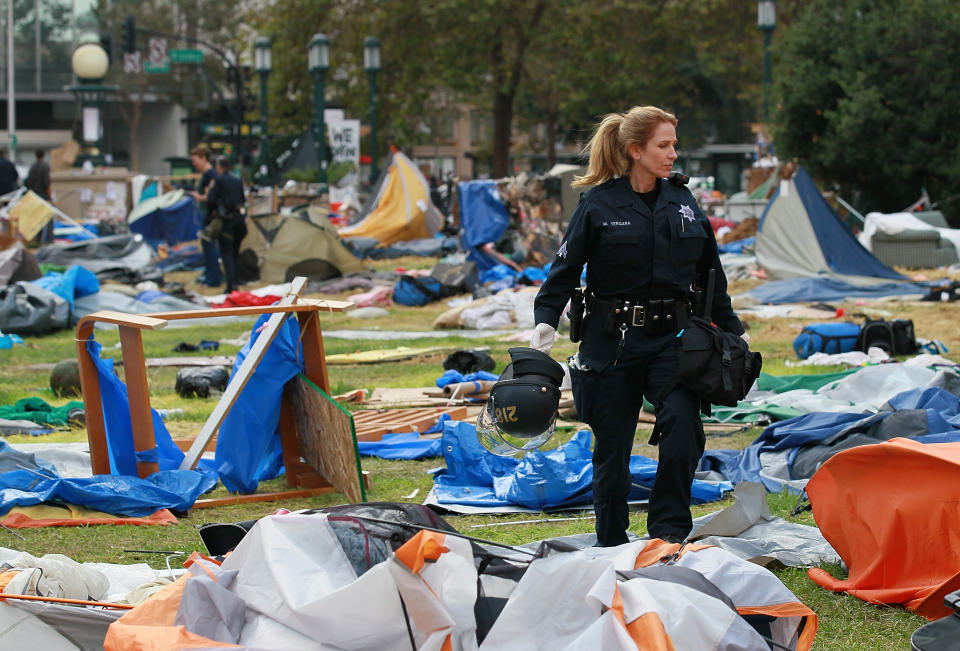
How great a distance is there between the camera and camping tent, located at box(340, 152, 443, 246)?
87.5 ft

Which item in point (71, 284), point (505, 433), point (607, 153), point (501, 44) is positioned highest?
point (501, 44)

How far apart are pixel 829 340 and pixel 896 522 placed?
22.3 ft

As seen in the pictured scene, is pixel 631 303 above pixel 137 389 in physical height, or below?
above

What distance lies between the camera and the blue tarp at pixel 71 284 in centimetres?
1471

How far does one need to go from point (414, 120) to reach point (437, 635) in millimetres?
45594

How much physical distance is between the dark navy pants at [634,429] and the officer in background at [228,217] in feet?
45.1

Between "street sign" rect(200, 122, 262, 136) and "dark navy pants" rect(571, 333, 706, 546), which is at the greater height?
"street sign" rect(200, 122, 262, 136)

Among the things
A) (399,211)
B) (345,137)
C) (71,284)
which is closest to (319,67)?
(345,137)

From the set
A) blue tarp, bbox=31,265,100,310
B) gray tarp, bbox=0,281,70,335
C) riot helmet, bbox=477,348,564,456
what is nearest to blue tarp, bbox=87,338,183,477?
riot helmet, bbox=477,348,564,456

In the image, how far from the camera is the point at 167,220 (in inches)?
1034

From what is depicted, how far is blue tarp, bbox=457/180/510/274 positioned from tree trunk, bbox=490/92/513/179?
16.5 meters

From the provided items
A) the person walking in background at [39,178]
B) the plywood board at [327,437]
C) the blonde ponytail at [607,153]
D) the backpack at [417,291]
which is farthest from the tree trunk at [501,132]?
the blonde ponytail at [607,153]

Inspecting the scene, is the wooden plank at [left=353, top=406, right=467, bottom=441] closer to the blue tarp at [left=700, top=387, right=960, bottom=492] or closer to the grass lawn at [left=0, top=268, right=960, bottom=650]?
the grass lawn at [left=0, top=268, right=960, bottom=650]

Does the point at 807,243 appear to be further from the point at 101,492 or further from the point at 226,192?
the point at 101,492
